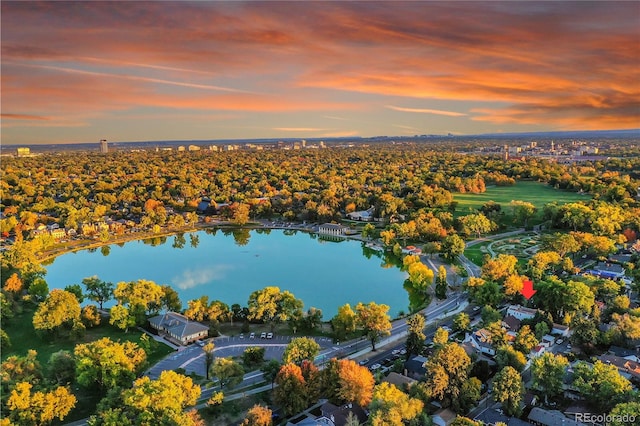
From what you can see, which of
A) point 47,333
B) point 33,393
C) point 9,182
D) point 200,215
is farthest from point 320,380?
point 9,182

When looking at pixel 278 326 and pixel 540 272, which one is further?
pixel 540 272

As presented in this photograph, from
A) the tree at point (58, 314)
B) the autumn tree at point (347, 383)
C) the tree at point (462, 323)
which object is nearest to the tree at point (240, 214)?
the tree at point (58, 314)

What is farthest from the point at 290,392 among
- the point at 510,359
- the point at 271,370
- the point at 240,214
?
the point at 240,214

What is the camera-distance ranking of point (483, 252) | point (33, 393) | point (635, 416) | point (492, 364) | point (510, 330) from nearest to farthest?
point (635, 416) → point (33, 393) → point (492, 364) → point (510, 330) → point (483, 252)

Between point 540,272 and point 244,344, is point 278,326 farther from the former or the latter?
point 540,272

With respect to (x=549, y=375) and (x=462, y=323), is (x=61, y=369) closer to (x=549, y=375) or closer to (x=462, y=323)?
(x=462, y=323)

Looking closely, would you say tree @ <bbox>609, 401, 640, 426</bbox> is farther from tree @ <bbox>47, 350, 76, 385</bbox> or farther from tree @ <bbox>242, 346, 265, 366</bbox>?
tree @ <bbox>47, 350, 76, 385</bbox>

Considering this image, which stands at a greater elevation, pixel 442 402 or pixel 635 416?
pixel 635 416
